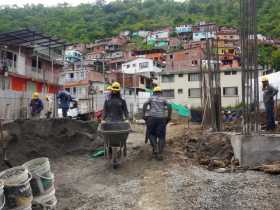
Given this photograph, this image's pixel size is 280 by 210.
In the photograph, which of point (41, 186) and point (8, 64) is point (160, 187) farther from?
point (8, 64)

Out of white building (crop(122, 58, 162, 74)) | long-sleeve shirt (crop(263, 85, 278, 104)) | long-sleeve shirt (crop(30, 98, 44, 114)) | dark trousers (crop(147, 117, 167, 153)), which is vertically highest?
white building (crop(122, 58, 162, 74))

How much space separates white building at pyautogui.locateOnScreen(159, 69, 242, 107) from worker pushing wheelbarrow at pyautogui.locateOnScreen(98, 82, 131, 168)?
34.5 meters

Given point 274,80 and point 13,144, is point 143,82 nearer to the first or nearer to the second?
point 274,80

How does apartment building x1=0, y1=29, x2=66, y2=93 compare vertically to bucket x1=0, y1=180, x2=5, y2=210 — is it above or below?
above

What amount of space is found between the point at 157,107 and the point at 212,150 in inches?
64.9

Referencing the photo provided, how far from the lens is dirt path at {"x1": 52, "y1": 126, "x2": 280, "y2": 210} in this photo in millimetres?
5941

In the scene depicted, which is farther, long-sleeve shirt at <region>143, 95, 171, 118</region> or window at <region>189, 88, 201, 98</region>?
window at <region>189, 88, 201, 98</region>

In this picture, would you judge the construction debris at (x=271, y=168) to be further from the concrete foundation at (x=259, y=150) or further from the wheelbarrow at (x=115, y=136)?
the wheelbarrow at (x=115, y=136)

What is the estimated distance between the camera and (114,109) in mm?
8648

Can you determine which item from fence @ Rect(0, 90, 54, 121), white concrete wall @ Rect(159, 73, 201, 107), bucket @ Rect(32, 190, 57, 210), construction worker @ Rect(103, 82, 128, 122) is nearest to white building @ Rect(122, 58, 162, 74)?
white concrete wall @ Rect(159, 73, 201, 107)

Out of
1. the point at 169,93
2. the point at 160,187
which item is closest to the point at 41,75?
the point at 169,93

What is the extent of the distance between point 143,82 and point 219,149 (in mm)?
47040

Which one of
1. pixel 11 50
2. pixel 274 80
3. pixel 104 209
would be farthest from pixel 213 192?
pixel 11 50

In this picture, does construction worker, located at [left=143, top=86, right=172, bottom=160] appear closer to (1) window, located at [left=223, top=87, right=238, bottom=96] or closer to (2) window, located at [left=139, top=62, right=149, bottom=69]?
(1) window, located at [left=223, top=87, right=238, bottom=96]
